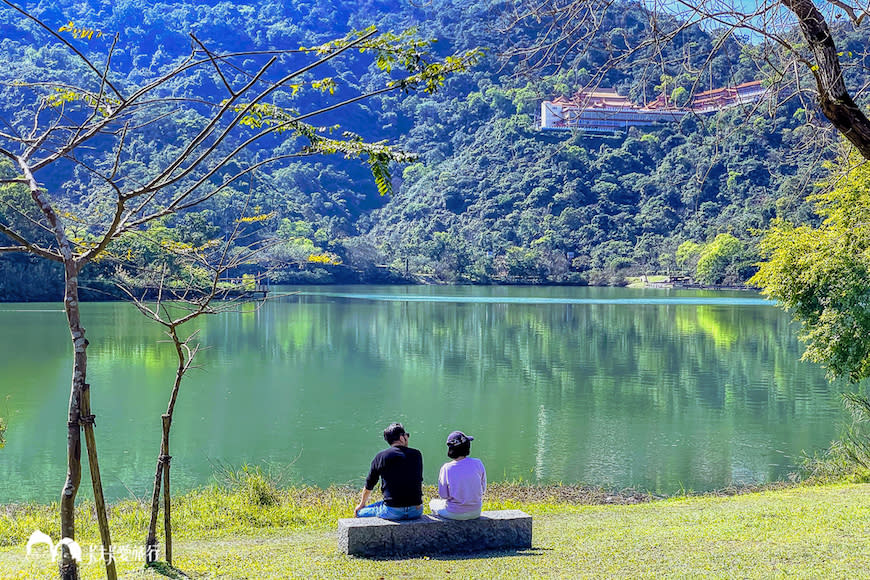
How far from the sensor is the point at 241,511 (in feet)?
25.8

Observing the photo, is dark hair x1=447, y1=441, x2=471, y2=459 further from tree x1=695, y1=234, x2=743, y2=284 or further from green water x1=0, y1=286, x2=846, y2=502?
tree x1=695, y1=234, x2=743, y2=284

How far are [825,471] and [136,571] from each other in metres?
9.02

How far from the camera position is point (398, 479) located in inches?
196

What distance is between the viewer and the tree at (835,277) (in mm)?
11109

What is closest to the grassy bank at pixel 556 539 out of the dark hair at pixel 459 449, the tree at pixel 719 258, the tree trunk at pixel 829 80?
the dark hair at pixel 459 449

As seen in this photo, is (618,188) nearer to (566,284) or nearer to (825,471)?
(566,284)

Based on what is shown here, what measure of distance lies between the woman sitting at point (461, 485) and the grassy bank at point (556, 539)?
0.29 meters

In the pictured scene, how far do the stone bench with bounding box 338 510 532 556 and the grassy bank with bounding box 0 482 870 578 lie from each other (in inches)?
4.8

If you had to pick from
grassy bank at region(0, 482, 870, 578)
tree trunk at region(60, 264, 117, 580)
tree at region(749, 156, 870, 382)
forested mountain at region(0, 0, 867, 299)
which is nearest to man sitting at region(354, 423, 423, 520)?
grassy bank at region(0, 482, 870, 578)

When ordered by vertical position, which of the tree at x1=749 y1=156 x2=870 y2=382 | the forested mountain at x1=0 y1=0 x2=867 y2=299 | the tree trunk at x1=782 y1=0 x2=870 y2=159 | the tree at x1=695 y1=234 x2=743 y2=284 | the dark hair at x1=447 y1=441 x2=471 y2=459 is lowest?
the dark hair at x1=447 y1=441 x2=471 y2=459

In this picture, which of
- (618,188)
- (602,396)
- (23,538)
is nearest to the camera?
(23,538)

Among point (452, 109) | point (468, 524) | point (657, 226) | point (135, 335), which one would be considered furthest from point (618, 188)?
point (468, 524)

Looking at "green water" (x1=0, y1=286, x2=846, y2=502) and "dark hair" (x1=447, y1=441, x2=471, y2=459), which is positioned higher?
"dark hair" (x1=447, y1=441, x2=471, y2=459)

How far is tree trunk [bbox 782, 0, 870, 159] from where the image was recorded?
12.3ft
